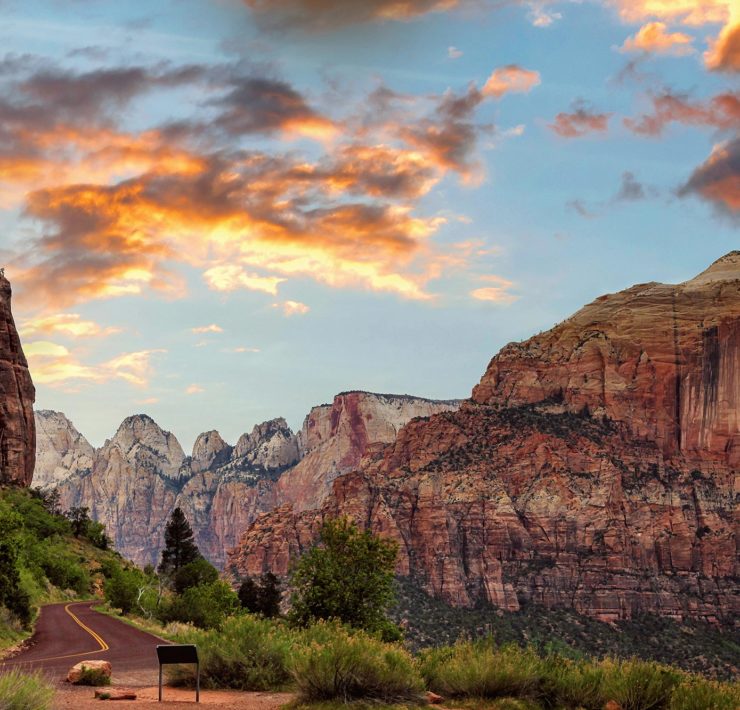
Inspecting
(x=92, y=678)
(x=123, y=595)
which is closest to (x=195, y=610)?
(x=123, y=595)

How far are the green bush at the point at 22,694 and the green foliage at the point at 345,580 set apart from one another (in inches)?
883

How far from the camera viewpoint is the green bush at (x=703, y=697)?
19.8 meters

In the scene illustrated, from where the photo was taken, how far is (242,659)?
23.8 meters

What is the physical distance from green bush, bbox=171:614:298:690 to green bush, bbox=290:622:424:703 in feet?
12.7

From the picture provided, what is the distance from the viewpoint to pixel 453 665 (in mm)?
22703

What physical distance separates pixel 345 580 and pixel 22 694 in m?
24.4

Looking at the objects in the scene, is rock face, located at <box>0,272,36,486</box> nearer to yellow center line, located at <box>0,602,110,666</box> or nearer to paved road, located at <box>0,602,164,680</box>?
paved road, located at <box>0,602,164,680</box>

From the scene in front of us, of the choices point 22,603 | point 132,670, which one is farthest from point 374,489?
point 132,670

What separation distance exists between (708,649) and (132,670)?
127445 millimetres

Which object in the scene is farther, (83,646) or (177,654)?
(83,646)

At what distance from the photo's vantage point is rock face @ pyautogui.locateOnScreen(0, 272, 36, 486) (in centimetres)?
12181

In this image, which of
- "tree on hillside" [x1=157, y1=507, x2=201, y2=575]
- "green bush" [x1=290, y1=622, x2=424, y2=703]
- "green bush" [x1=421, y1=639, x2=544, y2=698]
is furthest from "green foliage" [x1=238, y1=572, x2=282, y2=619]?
"green bush" [x1=290, y1=622, x2=424, y2=703]

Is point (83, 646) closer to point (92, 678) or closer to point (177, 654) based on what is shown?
point (92, 678)

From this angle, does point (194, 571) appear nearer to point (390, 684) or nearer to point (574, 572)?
point (390, 684)
